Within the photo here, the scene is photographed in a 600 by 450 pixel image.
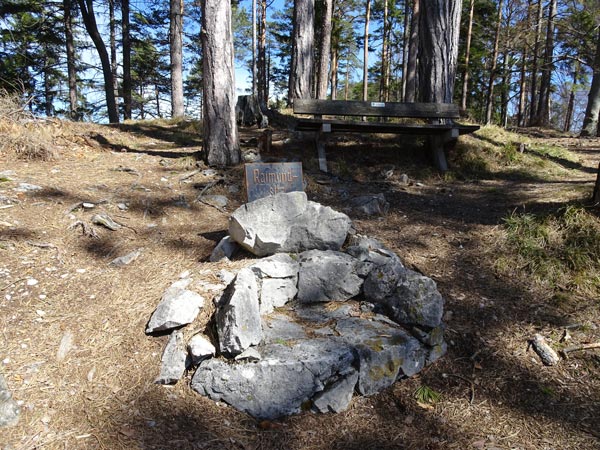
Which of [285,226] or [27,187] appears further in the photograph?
[27,187]

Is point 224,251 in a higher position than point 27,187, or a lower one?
lower

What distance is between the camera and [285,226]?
11.7 ft

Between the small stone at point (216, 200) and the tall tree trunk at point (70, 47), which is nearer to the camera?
the small stone at point (216, 200)

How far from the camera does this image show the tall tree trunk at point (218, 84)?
19.5 ft

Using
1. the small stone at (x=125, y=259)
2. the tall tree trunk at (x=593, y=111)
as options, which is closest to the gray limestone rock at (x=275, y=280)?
the small stone at (x=125, y=259)

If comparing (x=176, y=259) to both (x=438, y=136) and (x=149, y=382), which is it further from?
(x=438, y=136)

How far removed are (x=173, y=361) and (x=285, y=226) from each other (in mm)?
1552

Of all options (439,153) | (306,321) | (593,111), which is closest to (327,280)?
(306,321)

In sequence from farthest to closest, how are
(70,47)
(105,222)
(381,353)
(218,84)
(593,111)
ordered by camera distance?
(70,47) < (593,111) < (218,84) < (105,222) < (381,353)

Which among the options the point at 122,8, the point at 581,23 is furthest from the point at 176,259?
the point at 122,8

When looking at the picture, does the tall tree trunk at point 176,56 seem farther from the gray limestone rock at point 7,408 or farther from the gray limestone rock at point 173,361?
the gray limestone rock at point 7,408

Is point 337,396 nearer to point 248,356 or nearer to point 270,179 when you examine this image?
point 248,356

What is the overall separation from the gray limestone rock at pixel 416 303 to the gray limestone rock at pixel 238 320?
1.18 m

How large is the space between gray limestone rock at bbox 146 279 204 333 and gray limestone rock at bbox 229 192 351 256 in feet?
2.44
